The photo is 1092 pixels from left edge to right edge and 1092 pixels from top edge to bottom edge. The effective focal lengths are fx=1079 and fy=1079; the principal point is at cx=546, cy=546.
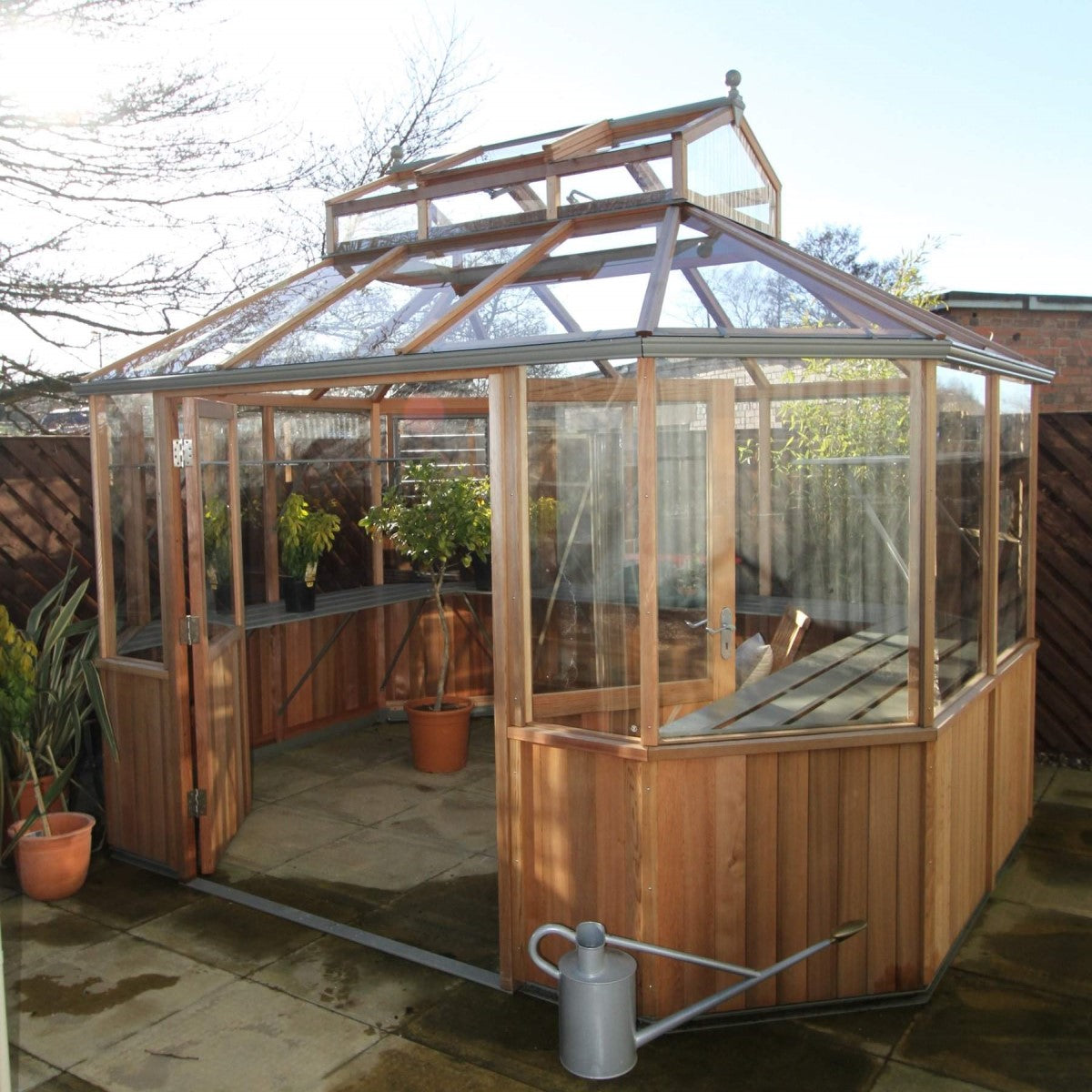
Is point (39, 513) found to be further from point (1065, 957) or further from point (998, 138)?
point (998, 138)

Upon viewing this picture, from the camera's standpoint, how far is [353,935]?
4.00m

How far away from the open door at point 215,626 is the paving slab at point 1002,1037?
113 inches

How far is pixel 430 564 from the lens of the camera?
19.5 ft

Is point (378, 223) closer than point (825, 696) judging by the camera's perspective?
No

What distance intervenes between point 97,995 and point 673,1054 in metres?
1.88

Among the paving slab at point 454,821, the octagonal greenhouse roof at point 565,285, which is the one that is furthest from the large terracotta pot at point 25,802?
the octagonal greenhouse roof at point 565,285

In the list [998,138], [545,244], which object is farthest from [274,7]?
[998,138]

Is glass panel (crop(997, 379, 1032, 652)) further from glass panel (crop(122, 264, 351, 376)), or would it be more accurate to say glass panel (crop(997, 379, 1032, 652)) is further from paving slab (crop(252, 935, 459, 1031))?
glass panel (crop(122, 264, 351, 376))

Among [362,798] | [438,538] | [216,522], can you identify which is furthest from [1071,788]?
[216,522]

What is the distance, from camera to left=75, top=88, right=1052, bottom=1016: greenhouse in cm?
337

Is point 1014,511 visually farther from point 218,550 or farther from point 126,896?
point 126,896

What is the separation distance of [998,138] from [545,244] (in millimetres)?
15183

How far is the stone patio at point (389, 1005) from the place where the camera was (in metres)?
3.07

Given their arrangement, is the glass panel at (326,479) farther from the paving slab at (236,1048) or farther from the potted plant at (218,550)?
the paving slab at (236,1048)
